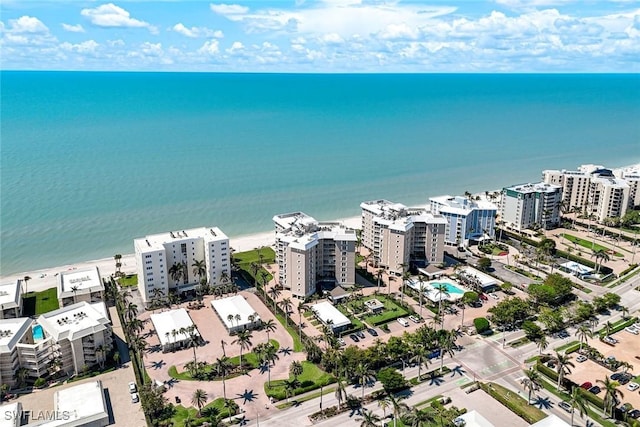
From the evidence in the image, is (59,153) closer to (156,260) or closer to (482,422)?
(156,260)

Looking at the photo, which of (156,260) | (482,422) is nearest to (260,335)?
(156,260)

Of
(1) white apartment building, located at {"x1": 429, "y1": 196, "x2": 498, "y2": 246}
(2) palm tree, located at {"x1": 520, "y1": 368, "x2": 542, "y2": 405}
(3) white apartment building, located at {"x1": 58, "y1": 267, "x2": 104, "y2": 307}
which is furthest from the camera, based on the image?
(1) white apartment building, located at {"x1": 429, "y1": 196, "x2": 498, "y2": 246}

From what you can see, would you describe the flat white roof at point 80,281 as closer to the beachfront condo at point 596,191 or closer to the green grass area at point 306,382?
the green grass area at point 306,382

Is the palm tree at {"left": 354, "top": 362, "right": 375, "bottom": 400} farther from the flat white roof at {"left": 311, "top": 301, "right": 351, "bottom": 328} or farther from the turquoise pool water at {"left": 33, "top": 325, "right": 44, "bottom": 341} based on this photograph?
the turquoise pool water at {"left": 33, "top": 325, "right": 44, "bottom": 341}

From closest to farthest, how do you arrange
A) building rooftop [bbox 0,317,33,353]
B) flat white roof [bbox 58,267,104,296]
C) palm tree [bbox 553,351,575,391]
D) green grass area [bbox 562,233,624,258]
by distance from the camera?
1. palm tree [bbox 553,351,575,391]
2. building rooftop [bbox 0,317,33,353]
3. flat white roof [bbox 58,267,104,296]
4. green grass area [bbox 562,233,624,258]

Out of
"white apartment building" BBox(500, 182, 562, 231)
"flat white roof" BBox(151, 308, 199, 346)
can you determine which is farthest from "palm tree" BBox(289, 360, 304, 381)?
"white apartment building" BBox(500, 182, 562, 231)

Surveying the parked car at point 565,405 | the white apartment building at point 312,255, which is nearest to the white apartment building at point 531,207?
the white apartment building at point 312,255
